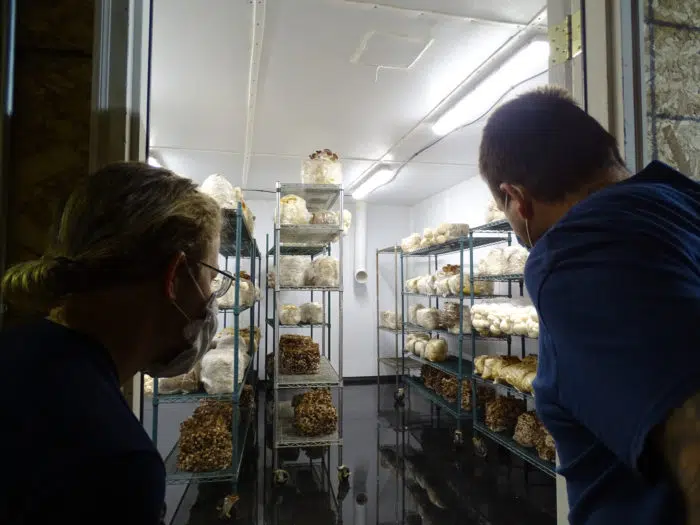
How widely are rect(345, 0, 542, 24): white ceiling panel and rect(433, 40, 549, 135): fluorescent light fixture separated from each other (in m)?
0.29

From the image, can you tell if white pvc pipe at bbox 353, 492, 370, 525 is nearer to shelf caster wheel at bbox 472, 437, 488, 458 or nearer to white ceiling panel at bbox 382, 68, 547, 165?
shelf caster wheel at bbox 472, 437, 488, 458

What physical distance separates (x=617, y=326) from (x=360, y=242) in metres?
5.99

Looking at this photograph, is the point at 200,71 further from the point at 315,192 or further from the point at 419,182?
the point at 419,182

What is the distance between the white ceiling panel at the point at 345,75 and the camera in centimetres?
221

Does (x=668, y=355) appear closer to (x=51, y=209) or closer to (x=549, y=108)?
(x=549, y=108)

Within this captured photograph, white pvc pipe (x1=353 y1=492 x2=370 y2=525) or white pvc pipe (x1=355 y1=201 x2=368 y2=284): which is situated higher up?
white pvc pipe (x1=355 y1=201 x2=368 y2=284)

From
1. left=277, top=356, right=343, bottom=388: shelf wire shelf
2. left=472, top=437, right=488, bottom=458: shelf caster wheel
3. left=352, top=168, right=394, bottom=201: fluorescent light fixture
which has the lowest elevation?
left=472, top=437, right=488, bottom=458: shelf caster wheel

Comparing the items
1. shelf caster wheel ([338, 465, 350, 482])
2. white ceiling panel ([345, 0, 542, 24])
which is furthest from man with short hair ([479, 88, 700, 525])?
shelf caster wheel ([338, 465, 350, 482])

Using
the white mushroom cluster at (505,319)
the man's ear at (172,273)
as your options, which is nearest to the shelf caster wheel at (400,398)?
the white mushroom cluster at (505,319)

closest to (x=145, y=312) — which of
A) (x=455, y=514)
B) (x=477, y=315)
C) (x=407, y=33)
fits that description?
(x=407, y=33)

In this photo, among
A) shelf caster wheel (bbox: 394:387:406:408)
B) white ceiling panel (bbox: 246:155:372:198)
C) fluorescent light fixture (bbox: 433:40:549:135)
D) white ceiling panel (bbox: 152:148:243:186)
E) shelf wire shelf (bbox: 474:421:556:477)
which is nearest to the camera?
fluorescent light fixture (bbox: 433:40:549:135)

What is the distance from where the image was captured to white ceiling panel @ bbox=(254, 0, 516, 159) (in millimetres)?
2211

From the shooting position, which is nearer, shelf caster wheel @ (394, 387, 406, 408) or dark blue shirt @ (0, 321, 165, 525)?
dark blue shirt @ (0, 321, 165, 525)

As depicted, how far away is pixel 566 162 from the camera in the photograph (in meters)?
0.76
